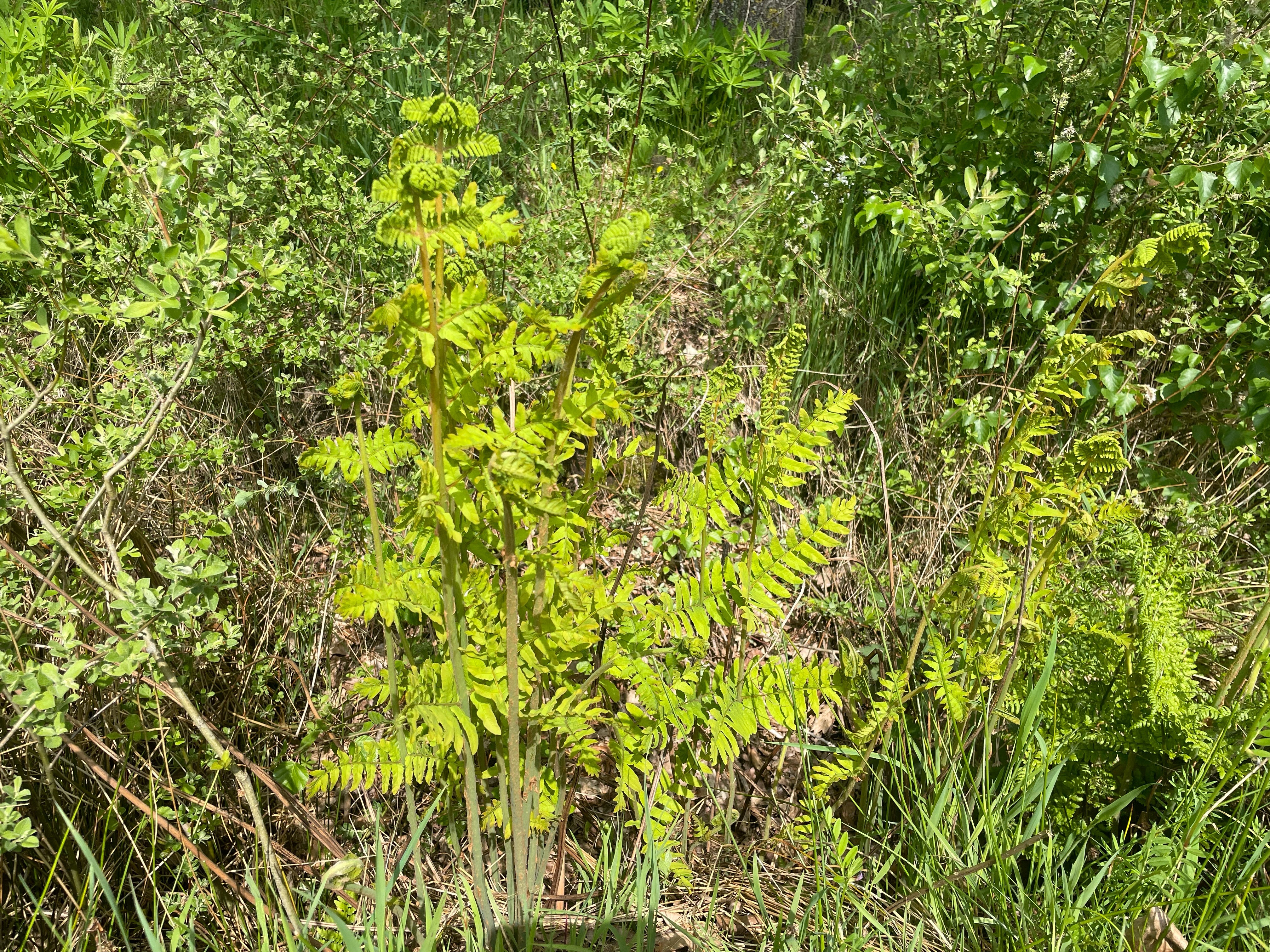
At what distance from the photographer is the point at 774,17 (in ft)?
15.1

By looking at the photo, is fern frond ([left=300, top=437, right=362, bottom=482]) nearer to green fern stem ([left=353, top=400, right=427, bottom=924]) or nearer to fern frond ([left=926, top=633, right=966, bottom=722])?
green fern stem ([left=353, top=400, right=427, bottom=924])

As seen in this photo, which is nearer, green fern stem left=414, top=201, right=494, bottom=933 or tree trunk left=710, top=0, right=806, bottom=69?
green fern stem left=414, top=201, right=494, bottom=933

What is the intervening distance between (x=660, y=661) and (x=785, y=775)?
0.80 meters

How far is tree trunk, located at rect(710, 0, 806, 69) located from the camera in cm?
455

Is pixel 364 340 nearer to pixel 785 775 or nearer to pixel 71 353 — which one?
pixel 71 353

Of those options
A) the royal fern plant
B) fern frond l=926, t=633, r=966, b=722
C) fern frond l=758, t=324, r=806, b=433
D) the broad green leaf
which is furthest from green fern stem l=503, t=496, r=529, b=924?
the broad green leaf

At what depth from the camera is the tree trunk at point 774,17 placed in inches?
179

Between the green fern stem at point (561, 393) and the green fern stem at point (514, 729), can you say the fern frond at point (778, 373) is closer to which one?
the green fern stem at point (561, 393)

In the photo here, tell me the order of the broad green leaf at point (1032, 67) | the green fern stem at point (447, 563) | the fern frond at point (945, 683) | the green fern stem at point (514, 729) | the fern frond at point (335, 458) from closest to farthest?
the green fern stem at point (447, 563)
the green fern stem at point (514, 729)
the fern frond at point (335, 458)
the fern frond at point (945, 683)
the broad green leaf at point (1032, 67)

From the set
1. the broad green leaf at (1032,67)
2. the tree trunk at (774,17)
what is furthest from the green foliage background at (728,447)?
the tree trunk at (774,17)

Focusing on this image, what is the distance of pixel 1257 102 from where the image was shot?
2.70m

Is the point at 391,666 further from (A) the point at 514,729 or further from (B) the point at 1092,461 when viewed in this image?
(B) the point at 1092,461

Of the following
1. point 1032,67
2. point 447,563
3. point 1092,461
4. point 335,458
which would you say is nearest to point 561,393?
point 447,563

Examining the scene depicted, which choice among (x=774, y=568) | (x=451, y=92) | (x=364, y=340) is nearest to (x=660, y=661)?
(x=774, y=568)
